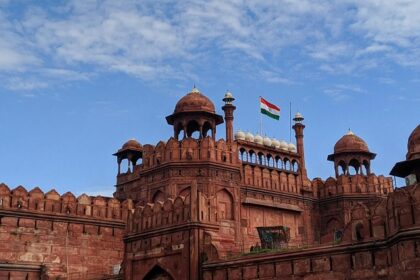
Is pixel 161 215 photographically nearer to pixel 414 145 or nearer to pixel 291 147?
pixel 414 145

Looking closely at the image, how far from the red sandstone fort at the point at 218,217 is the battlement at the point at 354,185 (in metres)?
0.06

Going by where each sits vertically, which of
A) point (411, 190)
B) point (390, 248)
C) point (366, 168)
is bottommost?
point (390, 248)

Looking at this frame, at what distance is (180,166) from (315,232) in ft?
30.1

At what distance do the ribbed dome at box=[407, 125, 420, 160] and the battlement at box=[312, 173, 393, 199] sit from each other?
697 inches

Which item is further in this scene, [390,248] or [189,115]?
[189,115]

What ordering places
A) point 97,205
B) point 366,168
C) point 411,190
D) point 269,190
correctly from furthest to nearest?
point 366,168
point 269,190
point 97,205
point 411,190

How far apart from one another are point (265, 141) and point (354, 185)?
552cm

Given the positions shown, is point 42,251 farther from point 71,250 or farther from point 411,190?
point 411,190

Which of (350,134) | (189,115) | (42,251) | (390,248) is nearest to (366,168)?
(350,134)

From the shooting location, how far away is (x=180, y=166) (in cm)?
2989

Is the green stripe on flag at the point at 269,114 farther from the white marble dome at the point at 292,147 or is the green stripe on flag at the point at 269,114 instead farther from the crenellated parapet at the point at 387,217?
the crenellated parapet at the point at 387,217

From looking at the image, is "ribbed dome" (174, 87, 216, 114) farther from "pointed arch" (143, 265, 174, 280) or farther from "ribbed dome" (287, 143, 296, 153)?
"pointed arch" (143, 265, 174, 280)

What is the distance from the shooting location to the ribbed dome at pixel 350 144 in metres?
36.3

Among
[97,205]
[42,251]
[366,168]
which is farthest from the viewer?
[366,168]
